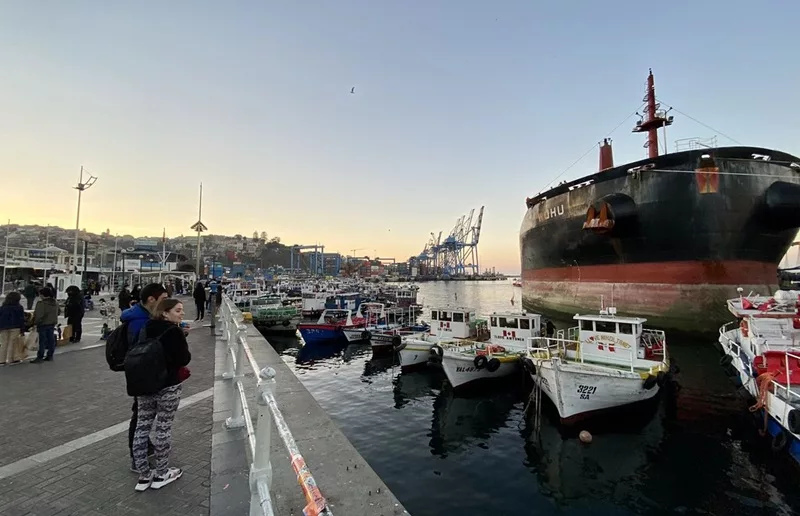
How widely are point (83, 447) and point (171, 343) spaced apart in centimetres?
270

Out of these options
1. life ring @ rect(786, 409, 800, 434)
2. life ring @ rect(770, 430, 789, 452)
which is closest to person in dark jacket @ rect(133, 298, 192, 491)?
life ring @ rect(786, 409, 800, 434)

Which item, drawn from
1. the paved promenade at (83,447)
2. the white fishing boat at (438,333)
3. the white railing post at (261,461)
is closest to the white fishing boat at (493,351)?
the white fishing boat at (438,333)

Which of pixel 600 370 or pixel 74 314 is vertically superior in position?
pixel 74 314

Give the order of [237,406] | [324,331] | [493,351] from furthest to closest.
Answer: [324,331]
[493,351]
[237,406]

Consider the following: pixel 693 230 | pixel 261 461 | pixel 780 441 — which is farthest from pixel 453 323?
pixel 261 461

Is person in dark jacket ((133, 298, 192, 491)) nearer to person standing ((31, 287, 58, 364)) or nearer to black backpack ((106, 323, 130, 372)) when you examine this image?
black backpack ((106, 323, 130, 372))

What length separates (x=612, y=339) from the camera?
48.7 ft

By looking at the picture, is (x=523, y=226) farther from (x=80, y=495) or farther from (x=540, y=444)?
(x=80, y=495)

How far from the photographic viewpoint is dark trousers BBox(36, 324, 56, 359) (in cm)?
1033

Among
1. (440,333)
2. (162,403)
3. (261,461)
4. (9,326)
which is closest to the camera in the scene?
(261,461)

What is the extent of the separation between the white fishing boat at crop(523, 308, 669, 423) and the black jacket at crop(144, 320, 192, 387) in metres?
11.1

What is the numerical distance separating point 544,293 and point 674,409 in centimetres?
2526

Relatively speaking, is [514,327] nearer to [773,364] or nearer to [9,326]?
[773,364]

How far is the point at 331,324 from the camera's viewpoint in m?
29.2
